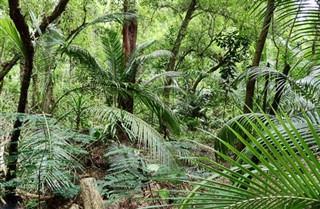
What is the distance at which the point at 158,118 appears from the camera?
176 inches


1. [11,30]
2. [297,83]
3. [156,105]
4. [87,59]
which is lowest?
[156,105]

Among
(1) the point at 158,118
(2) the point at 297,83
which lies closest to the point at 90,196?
(1) the point at 158,118

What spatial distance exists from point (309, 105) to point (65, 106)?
409 centimetres

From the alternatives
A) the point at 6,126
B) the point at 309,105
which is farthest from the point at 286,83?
the point at 6,126

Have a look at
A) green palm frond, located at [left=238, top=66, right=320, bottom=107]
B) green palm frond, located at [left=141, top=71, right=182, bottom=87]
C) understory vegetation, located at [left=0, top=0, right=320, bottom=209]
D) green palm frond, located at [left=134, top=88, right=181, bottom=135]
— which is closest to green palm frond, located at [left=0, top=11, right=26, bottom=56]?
understory vegetation, located at [left=0, top=0, right=320, bottom=209]

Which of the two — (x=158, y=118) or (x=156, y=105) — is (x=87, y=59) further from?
(x=158, y=118)

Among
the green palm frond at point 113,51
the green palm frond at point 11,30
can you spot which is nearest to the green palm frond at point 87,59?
the green palm frond at point 113,51

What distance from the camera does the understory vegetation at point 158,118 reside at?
1036 mm

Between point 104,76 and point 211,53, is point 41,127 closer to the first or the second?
point 104,76

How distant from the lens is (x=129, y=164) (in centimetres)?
258

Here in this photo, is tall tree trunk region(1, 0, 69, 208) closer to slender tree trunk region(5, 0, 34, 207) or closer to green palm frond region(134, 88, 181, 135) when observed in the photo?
slender tree trunk region(5, 0, 34, 207)

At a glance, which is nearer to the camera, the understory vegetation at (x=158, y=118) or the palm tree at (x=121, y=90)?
the understory vegetation at (x=158, y=118)

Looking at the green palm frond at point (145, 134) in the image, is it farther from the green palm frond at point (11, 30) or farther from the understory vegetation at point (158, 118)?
the green palm frond at point (11, 30)

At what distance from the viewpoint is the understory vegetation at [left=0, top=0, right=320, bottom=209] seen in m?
1.04
